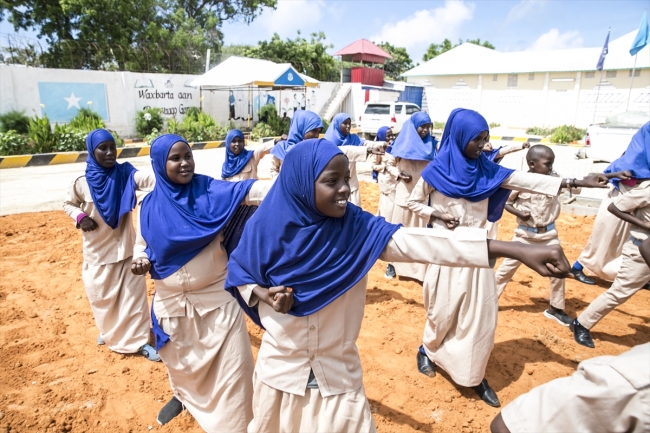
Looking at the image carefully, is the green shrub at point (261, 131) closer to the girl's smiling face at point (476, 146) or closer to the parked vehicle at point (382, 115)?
the parked vehicle at point (382, 115)

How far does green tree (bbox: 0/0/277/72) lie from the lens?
19.5m

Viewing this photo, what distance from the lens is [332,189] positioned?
5.96 ft

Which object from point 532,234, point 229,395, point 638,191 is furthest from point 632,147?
point 229,395

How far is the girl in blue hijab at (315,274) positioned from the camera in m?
1.83

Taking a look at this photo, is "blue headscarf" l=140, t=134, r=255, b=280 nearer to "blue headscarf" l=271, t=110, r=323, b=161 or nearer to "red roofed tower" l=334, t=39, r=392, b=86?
"blue headscarf" l=271, t=110, r=323, b=161

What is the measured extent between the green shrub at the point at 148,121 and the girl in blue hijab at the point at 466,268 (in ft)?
51.1

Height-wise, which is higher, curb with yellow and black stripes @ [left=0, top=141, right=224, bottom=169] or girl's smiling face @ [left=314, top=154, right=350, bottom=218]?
girl's smiling face @ [left=314, top=154, right=350, bottom=218]

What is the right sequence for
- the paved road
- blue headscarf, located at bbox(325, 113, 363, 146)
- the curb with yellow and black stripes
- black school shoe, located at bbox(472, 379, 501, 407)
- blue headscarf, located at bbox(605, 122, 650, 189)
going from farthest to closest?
1. the curb with yellow and black stripes
2. the paved road
3. blue headscarf, located at bbox(325, 113, 363, 146)
4. blue headscarf, located at bbox(605, 122, 650, 189)
5. black school shoe, located at bbox(472, 379, 501, 407)

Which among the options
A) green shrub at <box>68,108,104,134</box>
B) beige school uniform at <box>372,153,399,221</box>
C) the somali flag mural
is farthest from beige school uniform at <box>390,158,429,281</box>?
the somali flag mural

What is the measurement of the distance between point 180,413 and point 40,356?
66.3 inches

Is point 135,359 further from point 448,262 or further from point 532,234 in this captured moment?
point 532,234

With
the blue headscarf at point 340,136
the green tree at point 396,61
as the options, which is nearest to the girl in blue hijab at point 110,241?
the blue headscarf at point 340,136

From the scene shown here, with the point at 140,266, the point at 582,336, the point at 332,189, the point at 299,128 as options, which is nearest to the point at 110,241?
the point at 140,266

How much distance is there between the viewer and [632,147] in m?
4.32
